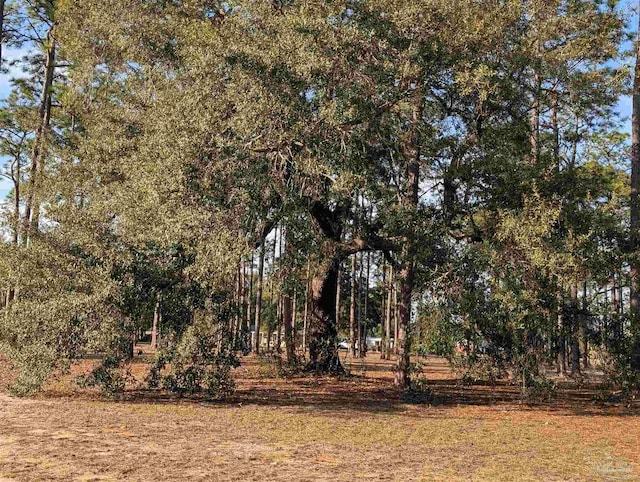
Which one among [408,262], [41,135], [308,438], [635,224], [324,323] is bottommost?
[308,438]

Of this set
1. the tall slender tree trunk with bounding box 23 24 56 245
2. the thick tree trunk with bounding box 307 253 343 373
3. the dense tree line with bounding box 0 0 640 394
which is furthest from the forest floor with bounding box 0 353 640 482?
the tall slender tree trunk with bounding box 23 24 56 245

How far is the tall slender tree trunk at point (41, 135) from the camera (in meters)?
21.3

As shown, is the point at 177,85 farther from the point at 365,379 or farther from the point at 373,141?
the point at 365,379

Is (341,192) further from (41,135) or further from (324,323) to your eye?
(41,135)

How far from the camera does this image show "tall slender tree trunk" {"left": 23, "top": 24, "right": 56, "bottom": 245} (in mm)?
21297

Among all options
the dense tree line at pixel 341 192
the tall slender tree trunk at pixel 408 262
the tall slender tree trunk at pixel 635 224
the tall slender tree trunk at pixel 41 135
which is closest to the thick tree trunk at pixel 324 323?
the dense tree line at pixel 341 192

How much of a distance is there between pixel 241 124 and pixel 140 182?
2.14m

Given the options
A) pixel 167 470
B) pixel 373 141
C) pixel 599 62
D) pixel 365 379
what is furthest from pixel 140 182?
pixel 599 62

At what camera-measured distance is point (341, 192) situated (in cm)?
1288

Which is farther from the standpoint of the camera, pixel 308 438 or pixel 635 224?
pixel 635 224

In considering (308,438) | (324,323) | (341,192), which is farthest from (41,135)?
(308,438)

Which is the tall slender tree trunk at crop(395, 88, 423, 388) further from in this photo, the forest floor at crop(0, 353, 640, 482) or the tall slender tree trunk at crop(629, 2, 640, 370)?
the tall slender tree trunk at crop(629, 2, 640, 370)

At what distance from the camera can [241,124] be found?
12125mm

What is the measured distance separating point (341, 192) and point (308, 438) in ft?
17.9
